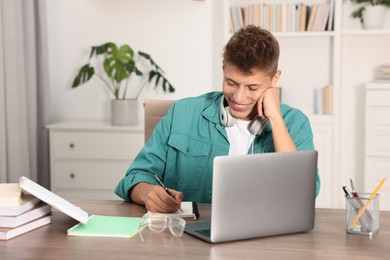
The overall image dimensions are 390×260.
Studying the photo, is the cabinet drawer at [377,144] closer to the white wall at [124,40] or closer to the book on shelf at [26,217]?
the white wall at [124,40]

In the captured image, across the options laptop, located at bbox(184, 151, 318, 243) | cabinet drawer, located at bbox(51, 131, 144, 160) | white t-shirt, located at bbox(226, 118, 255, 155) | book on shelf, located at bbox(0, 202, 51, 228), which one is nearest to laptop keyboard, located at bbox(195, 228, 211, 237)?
laptop, located at bbox(184, 151, 318, 243)

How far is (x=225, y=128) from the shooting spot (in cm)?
231

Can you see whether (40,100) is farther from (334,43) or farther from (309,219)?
(309,219)

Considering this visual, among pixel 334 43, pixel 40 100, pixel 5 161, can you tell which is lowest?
pixel 5 161

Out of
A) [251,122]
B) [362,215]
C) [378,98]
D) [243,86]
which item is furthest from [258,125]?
[378,98]

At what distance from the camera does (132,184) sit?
217 centimetres

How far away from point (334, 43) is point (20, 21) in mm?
1993

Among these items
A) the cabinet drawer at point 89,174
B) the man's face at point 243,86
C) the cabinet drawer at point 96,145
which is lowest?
the cabinet drawer at point 89,174

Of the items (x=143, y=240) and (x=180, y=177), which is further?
(x=180, y=177)

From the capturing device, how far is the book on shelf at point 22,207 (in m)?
1.78

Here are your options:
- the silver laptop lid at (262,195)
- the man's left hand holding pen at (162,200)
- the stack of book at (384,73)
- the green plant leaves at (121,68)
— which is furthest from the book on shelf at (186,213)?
the stack of book at (384,73)

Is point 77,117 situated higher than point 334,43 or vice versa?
point 334,43

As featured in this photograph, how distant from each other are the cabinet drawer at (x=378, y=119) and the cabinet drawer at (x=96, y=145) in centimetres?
146

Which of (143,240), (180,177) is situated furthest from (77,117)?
(143,240)
